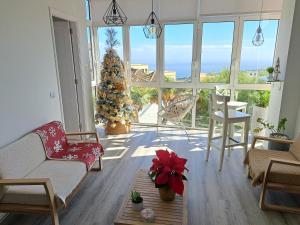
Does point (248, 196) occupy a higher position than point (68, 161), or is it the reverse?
point (68, 161)

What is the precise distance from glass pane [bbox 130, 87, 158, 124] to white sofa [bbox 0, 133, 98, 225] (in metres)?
2.75

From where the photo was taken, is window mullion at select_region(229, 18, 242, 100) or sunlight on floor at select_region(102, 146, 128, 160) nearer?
sunlight on floor at select_region(102, 146, 128, 160)

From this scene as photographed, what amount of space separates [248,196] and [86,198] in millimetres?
1921

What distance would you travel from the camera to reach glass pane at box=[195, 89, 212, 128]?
4.75 meters

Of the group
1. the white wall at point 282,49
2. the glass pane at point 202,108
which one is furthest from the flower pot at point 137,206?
the glass pane at point 202,108

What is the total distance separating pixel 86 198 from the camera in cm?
256

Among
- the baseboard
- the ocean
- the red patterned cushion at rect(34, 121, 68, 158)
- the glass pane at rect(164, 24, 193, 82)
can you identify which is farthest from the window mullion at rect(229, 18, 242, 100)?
the baseboard

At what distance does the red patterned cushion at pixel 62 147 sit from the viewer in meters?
2.63

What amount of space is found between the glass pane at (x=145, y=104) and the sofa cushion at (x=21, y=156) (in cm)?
272

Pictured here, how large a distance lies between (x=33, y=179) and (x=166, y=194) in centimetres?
118

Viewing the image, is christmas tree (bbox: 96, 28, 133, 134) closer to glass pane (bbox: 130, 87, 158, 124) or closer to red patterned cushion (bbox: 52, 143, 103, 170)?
glass pane (bbox: 130, 87, 158, 124)

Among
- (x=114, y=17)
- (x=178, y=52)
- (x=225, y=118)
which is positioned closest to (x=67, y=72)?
(x=114, y=17)

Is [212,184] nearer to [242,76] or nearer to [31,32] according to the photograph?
[242,76]

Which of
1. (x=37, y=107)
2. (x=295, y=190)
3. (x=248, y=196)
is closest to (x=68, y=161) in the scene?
(x=37, y=107)
